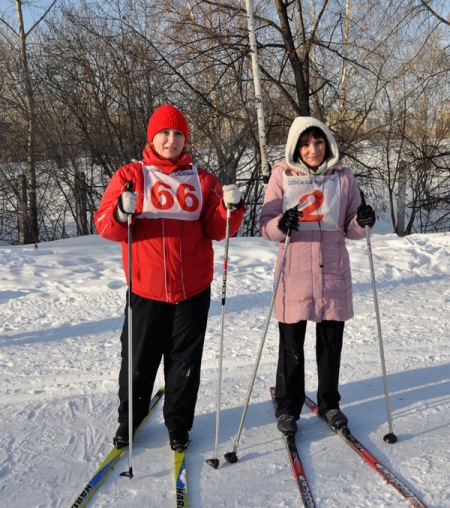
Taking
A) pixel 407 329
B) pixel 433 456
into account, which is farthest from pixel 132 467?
pixel 407 329

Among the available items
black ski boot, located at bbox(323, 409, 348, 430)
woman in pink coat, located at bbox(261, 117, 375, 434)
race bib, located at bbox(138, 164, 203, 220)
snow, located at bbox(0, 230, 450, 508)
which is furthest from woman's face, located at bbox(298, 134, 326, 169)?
snow, located at bbox(0, 230, 450, 508)

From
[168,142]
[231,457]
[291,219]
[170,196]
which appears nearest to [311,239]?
[291,219]

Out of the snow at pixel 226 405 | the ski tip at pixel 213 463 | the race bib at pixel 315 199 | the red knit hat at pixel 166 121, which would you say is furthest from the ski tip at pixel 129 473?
the red knit hat at pixel 166 121

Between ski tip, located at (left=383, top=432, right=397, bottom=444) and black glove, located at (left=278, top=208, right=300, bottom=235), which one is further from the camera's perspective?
ski tip, located at (left=383, top=432, right=397, bottom=444)

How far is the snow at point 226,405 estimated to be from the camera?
2496mm

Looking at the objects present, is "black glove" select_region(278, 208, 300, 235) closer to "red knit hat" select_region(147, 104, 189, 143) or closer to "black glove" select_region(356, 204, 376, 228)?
"black glove" select_region(356, 204, 376, 228)

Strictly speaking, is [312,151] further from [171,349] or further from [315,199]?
[171,349]

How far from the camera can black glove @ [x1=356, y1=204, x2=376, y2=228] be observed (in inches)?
111

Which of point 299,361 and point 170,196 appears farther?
point 299,361

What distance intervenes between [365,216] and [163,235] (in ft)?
3.46

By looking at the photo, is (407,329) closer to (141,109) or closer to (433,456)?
(433,456)

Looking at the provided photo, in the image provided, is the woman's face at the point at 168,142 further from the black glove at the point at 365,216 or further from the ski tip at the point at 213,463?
the ski tip at the point at 213,463

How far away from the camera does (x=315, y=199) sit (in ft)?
9.64

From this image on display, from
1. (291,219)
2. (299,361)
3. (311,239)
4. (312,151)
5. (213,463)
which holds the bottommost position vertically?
(213,463)
